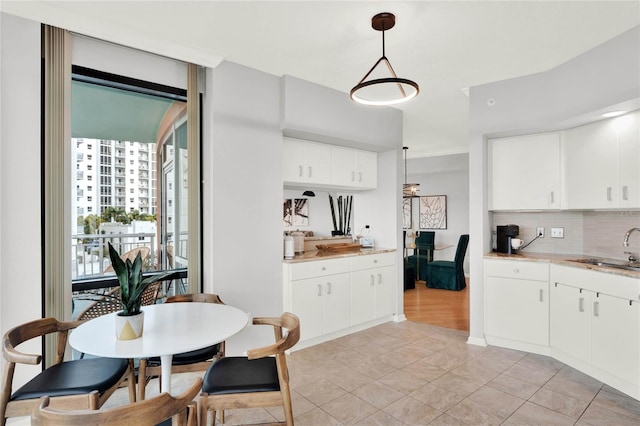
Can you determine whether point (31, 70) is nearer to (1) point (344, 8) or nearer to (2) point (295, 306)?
(1) point (344, 8)

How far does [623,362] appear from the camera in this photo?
2.61m

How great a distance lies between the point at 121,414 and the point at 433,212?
7876 millimetres

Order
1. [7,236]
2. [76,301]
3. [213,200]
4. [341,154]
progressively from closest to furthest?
[7,236]
[76,301]
[213,200]
[341,154]

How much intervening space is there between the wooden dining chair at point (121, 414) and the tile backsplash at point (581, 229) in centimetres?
380

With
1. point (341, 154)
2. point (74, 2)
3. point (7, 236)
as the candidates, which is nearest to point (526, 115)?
point (341, 154)

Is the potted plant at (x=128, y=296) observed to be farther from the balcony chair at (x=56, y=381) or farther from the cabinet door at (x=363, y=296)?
the cabinet door at (x=363, y=296)

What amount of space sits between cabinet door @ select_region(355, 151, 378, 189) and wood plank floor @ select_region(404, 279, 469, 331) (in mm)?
1873

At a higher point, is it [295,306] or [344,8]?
[344,8]

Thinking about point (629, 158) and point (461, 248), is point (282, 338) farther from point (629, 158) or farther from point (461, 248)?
point (461, 248)

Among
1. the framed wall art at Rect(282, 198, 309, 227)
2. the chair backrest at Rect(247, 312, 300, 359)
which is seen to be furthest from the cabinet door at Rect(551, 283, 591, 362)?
the framed wall art at Rect(282, 198, 309, 227)

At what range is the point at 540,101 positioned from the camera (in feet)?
11.1

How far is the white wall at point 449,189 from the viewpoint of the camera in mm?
7516

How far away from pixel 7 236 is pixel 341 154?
10.4ft

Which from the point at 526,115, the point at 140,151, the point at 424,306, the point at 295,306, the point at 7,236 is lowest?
the point at 424,306
